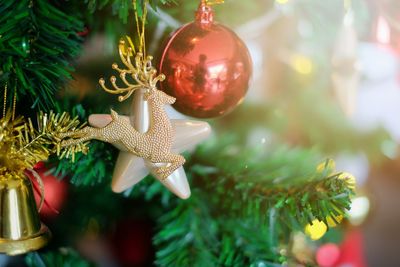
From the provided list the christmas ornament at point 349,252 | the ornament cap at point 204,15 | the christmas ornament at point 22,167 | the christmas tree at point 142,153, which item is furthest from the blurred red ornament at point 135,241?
the christmas ornament at point 349,252

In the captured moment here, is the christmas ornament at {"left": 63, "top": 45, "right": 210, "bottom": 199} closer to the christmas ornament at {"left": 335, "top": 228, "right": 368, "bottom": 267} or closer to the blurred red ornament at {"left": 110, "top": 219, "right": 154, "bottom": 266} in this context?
the blurred red ornament at {"left": 110, "top": 219, "right": 154, "bottom": 266}

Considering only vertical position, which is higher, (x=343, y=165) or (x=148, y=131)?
(x=148, y=131)

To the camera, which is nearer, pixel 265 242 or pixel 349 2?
pixel 265 242

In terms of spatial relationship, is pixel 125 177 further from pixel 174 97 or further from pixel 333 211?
pixel 333 211

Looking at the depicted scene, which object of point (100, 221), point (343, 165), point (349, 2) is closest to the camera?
point (100, 221)

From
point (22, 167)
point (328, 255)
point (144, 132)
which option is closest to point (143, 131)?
point (144, 132)

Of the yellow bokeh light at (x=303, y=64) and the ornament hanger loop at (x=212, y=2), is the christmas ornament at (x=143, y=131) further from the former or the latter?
the yellow bokeh light at (x=303, y=64)

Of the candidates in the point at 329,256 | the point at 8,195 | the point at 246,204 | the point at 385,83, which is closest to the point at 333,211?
the point at 246,204
